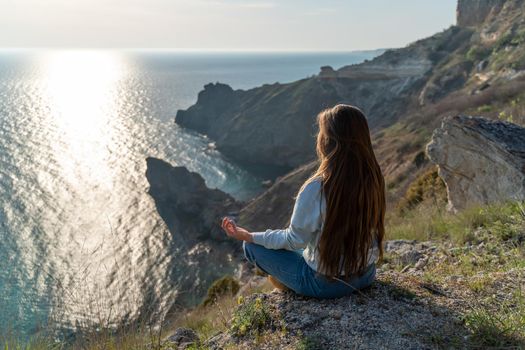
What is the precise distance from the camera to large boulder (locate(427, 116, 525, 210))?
9.83 m

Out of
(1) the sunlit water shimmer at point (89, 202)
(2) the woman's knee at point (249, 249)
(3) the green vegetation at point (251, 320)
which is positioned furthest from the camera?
(1) the sunlit water shimmer at point (89, 202)

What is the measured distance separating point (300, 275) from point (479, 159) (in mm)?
8683

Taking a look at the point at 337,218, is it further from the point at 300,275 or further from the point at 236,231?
the point at 236,231

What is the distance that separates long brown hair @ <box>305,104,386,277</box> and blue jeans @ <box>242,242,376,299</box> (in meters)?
0.29

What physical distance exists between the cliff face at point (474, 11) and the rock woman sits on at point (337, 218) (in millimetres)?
77588

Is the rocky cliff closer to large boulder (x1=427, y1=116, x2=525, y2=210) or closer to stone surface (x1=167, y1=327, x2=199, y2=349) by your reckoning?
large boulder (x1=427, y1=116, x2=525, y2=210)

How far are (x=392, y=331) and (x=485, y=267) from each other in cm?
284

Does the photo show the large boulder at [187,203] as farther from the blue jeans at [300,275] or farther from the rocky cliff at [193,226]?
the blue jeans at [300,275]

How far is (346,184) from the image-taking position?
4117 mm

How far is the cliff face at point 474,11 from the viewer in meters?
72.2

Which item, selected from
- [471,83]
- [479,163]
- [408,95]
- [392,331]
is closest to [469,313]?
[392,331]

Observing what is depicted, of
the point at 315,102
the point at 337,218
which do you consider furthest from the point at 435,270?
the point at 315,102

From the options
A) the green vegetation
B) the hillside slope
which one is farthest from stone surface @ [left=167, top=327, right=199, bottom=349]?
the hillside slope

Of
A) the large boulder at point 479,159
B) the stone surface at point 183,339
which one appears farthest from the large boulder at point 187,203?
the stone surface at point 183,339
